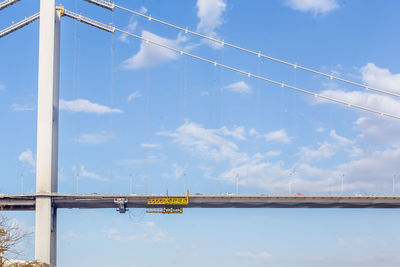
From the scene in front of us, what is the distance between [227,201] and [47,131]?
29.1 m

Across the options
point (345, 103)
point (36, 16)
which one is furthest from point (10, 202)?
point (345, 103)

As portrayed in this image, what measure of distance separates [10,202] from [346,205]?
51.5 meters

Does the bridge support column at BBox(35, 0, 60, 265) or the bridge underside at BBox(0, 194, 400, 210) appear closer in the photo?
the bridge support column at BBox(35, 0, 60, 265)

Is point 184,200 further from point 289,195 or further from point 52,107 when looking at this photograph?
point 52,107

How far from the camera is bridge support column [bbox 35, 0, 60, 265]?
98.4 meters

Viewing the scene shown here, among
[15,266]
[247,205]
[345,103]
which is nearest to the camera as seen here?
[15,266]

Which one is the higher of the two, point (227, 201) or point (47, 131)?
point (47, 131)

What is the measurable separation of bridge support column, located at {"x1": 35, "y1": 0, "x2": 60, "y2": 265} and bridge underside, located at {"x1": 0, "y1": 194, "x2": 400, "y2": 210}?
8.75 ft

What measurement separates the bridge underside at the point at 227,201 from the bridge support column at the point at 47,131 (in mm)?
2667

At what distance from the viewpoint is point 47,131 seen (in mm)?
101188

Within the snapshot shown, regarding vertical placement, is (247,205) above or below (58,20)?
below

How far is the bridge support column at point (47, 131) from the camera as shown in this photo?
98.4 meters

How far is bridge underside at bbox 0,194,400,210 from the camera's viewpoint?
334 feet

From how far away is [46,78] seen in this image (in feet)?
336
